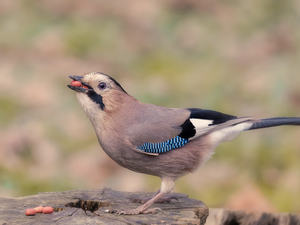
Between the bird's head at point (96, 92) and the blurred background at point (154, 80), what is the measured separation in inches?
84.2

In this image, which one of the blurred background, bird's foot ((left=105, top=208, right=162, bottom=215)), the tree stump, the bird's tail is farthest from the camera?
the blurred background

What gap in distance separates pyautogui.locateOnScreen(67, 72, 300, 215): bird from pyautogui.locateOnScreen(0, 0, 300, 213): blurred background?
5.97 feet

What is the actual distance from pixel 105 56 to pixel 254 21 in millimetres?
2833

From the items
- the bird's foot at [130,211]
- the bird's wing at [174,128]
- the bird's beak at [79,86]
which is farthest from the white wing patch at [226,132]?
the bird's beak at [79,86]

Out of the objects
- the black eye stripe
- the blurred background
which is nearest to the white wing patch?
the black eye stripe

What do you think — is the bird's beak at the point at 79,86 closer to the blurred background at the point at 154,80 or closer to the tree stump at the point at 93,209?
the tree stump at the point at 93,209

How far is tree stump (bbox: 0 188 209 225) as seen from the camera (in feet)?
9.39

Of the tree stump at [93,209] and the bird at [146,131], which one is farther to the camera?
the bird at [146,131]

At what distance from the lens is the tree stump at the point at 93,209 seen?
286 centimetres

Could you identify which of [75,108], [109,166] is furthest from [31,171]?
[75,108]

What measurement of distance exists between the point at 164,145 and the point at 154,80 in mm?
4107

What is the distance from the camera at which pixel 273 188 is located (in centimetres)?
518

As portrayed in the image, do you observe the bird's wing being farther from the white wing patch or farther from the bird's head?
the bird's head

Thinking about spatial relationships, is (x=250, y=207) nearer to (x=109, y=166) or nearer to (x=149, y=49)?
(x=109, y=166)
